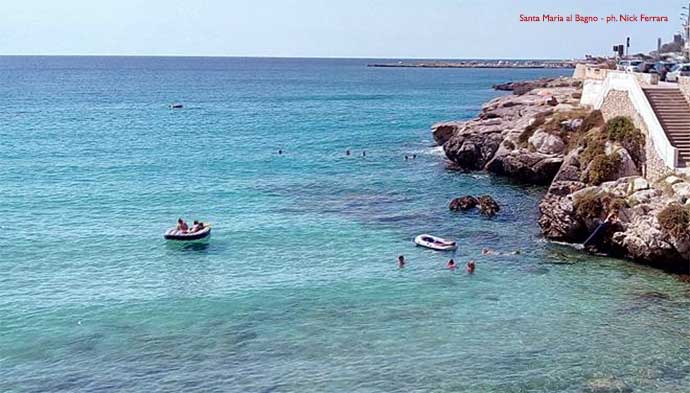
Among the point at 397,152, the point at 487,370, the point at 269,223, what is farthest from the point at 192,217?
the point at 397,152

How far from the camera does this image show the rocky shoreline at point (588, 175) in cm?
3800

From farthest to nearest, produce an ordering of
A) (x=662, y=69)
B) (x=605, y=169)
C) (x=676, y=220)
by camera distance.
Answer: (x=662, y=69)
(x=605, y=169)
(x=676, y=220)

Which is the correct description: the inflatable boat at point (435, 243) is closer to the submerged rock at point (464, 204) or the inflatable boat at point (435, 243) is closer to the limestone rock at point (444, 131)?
the submerged rock at point (464, 204)

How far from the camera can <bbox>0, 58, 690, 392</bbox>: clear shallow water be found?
90.7ft

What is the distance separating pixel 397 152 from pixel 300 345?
52581 mm

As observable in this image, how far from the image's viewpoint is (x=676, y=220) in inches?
1444

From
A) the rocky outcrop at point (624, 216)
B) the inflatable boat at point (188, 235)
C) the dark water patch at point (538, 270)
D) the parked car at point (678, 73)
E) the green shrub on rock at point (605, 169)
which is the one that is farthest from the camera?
the parked car at point (678, 73)

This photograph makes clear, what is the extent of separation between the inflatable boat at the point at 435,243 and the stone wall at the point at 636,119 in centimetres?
1255

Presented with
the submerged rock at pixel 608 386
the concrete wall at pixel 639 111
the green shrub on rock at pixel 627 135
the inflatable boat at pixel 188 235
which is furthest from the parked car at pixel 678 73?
the inflatable boat at pixel 188 235

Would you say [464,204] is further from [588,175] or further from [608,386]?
[608,386]

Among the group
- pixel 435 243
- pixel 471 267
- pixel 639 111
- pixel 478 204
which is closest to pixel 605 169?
pixel 639 111

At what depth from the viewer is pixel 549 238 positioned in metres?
44.1

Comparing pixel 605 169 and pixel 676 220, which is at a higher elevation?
pixel 605 169

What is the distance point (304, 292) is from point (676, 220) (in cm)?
1835
